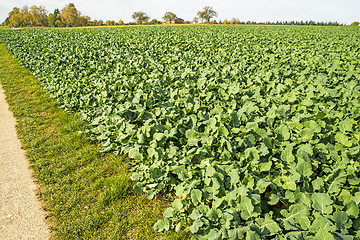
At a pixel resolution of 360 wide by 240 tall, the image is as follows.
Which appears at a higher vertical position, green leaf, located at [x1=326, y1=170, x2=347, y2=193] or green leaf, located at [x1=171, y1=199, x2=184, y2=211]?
green leaf, located at [x1=326, y1=170, x2=347, y2=193]

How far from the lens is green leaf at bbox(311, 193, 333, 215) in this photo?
2.26 metres

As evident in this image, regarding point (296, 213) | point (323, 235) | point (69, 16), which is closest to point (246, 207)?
point (296, 213)

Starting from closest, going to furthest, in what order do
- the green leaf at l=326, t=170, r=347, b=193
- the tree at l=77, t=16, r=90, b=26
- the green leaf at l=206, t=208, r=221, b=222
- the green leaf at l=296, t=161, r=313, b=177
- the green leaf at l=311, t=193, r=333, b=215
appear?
the green leaf at l=311, t=193, r=333, b=215
the green leaf at l=206, t=208, r=221, b=222
the green leaf at l=326, t=170, r=347, b=193
the green leaf at l=296, t=161, r=313, b=177
the tree at l=77, t=16, r=90, b=26

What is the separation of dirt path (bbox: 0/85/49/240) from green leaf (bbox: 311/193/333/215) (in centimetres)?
338

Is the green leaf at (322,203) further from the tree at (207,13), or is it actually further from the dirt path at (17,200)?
the tree at (207,13)

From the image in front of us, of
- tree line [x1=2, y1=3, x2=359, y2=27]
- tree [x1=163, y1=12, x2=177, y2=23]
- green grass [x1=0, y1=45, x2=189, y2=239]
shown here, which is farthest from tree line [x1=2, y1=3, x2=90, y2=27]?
green grass [x1=0, y1=45, x2=189, y2=239]

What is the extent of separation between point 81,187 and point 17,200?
93cm

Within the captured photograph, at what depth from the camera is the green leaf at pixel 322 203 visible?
7.43ft

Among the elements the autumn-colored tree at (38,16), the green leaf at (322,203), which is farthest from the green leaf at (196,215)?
the autumn-colored tree at (38,16)

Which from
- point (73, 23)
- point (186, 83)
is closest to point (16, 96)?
point (186, 83)

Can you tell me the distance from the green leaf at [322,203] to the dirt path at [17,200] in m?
3.38

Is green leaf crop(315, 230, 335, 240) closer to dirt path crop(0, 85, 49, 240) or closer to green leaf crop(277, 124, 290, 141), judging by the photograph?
green leaf crop(277, 124, 290, 141)

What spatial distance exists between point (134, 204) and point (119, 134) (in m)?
1.61

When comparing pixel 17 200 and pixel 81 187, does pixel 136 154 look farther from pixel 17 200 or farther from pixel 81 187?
pixel 17 200
